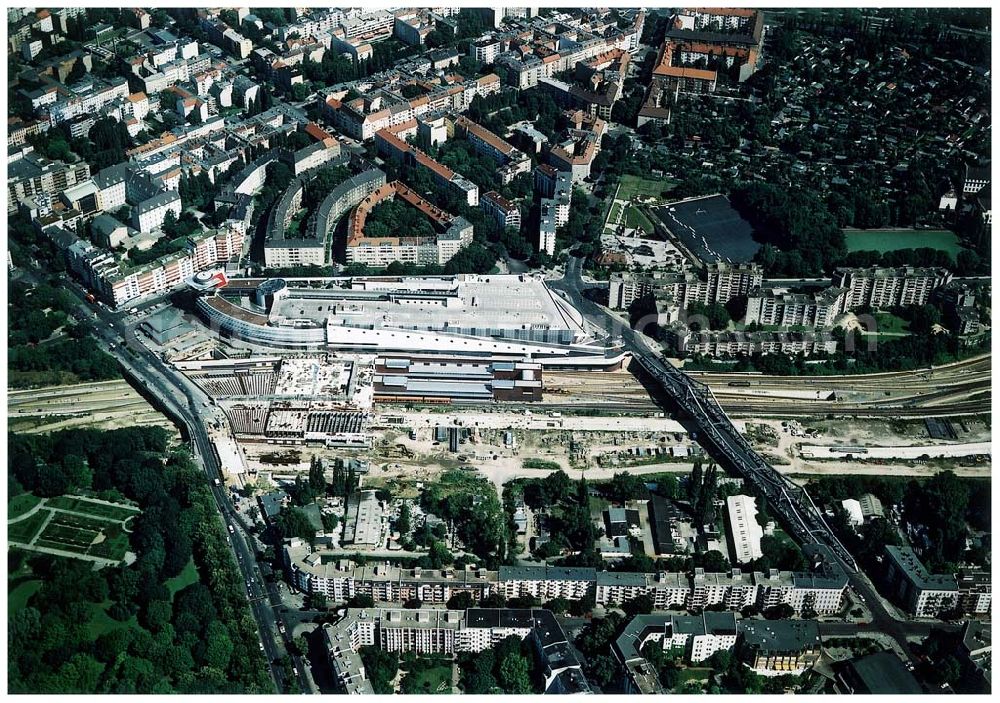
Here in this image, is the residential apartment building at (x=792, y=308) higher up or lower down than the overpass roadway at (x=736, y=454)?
higher up

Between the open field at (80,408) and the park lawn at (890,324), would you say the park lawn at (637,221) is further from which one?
the open field at (80,408)

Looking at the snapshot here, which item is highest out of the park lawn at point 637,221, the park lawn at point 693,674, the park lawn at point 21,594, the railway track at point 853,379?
the park lawn at point 637,221

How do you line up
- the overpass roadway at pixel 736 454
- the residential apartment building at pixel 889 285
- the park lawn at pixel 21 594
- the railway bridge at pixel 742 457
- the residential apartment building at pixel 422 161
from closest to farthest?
the park lawn at pixel 21 594
the overpass roadway at pixel 736 454
the railway bridge at pixel 742 457
the residential apartment building at pixel 889 285
the residential apartment building at pixel 422 161

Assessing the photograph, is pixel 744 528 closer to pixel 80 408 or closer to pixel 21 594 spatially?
pixel 21 594

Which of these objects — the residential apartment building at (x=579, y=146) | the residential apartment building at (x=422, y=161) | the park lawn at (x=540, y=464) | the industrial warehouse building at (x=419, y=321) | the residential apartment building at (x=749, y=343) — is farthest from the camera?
the residential apartment building at (x=579, y=146)

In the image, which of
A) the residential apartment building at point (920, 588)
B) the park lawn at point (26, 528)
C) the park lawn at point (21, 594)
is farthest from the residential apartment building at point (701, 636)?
the park lawn at point (26, 528)

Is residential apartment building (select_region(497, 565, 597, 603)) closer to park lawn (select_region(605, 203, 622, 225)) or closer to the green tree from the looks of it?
the green tree
